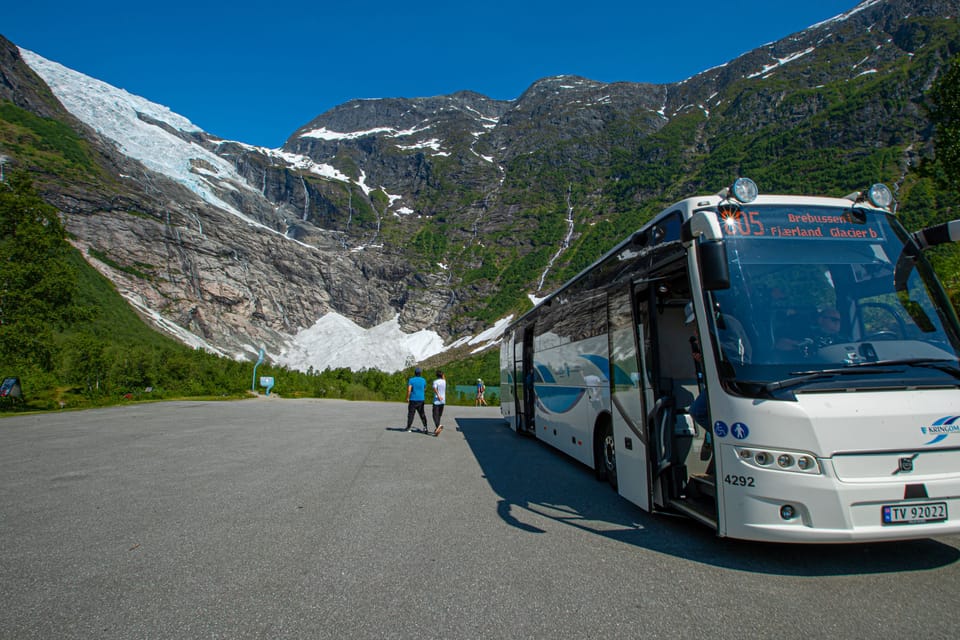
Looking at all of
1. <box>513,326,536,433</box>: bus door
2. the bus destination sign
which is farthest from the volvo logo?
<box>513,326,536,433</box>: bus door

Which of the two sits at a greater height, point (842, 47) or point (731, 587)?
point (842, 47)

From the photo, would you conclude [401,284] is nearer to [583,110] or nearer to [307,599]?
[583,110]

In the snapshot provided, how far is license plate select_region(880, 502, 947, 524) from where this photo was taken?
404 cm

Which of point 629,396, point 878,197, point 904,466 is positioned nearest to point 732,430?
point 904,466

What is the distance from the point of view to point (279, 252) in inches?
3967

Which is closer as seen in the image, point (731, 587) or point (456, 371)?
point (731, 587)

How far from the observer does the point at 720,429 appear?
4559 mm

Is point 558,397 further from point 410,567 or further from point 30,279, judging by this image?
point 30,279

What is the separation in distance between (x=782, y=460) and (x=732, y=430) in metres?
0.42

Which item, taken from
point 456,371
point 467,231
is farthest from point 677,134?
point 456,371

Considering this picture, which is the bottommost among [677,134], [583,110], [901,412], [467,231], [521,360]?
[901,412]

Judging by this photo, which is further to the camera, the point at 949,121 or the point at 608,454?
the point at 949,121

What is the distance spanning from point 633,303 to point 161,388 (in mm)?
40106

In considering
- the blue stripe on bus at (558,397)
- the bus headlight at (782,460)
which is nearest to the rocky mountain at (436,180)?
the blue stripe on bus at (558,397)
